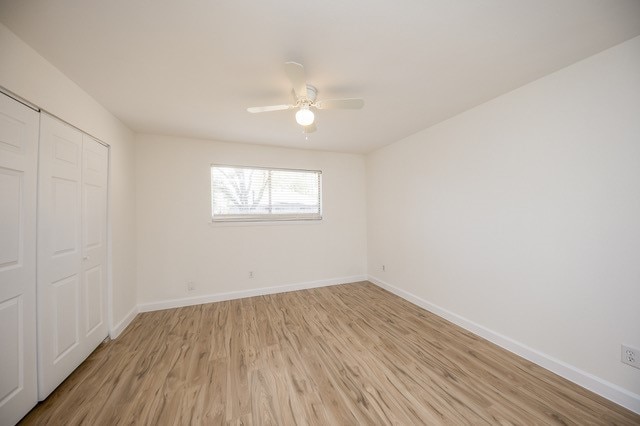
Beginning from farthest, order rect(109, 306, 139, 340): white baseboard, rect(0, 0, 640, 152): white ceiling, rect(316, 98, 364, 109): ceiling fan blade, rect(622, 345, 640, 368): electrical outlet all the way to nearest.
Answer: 1. rect(109, 306, 139, 340): white baseboard
2. rect(316, 98, 364, 109): ceiling fan blade
3. rect(622, 345, 640, 368): electrical outlet
4. rect(0, 0, 640, 152): white ceiling

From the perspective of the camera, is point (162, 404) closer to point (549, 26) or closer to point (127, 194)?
point (127, 194)

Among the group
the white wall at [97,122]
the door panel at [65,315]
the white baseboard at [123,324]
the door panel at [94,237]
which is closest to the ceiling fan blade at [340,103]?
the white wall at [97,122]

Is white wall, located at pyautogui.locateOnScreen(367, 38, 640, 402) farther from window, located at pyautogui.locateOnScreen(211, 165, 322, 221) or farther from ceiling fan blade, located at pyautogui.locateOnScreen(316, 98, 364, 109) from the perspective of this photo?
window, located at pyautogui.locateOnScreen(211, 165, 322, 221)

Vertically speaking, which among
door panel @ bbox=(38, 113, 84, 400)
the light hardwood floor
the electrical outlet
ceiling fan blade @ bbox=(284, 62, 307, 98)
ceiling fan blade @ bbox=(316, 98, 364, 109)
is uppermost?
ceiling fan blade @ bbox=(284, 62, 307, 98)

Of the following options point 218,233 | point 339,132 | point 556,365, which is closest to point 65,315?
point 218,233

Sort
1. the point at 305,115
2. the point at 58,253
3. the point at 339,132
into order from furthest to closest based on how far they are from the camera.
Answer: the point at 339,132 < the point at 305,115 < the point at 58,253

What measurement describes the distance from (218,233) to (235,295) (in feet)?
3.25

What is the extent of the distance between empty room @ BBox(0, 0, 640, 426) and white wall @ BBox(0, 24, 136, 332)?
0.07 feet

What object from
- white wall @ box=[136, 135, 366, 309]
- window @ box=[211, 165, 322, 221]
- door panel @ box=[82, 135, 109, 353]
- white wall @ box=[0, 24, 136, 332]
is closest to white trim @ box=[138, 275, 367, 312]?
white wall @ box=[136, 135, 366, 309]

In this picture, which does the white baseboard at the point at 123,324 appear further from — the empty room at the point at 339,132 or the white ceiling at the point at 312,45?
the white ceiling at the point at 312,45

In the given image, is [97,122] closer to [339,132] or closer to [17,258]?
[17,258]

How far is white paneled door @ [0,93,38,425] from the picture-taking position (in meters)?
1.32

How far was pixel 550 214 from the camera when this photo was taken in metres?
1.86

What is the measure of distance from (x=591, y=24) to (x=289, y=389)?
10.3ft
